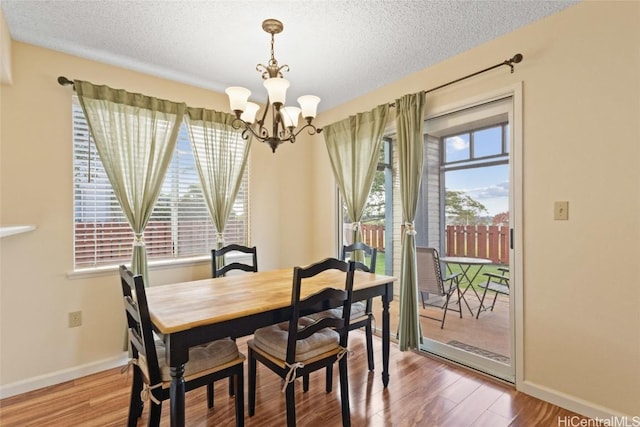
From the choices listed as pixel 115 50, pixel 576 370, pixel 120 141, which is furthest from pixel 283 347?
pixel 115 50

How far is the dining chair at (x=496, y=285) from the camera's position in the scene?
8.17ft

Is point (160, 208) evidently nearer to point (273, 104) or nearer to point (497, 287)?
point (273, 104)

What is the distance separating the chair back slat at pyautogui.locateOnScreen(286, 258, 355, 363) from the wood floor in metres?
0.54

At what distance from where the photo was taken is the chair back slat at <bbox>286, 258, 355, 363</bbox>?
166cm

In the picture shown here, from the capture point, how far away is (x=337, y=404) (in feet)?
6.89

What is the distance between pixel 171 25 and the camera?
7.04 ft

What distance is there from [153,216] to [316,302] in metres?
2.02

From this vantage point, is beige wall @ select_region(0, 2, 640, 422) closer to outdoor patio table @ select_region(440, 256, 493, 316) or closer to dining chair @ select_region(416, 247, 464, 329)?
outdoor patio table @ select_region(440, 256, 493, 316)

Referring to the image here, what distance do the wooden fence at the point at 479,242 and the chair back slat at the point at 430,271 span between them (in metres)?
0.14

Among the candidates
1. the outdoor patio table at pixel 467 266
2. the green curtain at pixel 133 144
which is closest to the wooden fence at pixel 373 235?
the outdoor patio table at pixel 467 266

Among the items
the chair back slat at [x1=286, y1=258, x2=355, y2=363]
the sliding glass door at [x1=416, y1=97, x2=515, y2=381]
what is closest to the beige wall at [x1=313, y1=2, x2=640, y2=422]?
the sliding glass door at [x1=416, y1=97, x2=515, y2=381]

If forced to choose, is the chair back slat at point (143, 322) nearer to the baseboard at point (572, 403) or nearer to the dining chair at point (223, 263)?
the dining chair at point (223, 263)

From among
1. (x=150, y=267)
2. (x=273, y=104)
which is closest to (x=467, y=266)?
(x=273, y=104)

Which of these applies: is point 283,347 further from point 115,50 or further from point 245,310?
point 115,50
